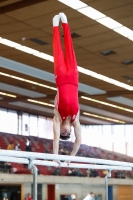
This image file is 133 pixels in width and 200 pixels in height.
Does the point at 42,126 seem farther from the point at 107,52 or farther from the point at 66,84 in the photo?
the point at 66,84

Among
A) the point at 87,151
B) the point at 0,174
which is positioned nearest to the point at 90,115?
the point at 87,151

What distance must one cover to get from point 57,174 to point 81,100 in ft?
22.7

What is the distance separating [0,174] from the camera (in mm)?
20688

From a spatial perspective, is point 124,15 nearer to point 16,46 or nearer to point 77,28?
point 77,28

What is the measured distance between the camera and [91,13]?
13484 millimetres

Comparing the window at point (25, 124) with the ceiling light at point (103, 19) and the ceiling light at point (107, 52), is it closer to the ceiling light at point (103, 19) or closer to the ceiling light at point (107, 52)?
the ceiling light at point (107, 52)

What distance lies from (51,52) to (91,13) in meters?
4.35

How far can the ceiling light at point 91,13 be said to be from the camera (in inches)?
518

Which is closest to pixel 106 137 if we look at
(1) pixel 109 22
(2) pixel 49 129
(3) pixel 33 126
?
(2) pixel 49 129

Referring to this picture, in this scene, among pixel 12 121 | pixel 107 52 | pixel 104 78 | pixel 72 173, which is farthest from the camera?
pixel 12 121

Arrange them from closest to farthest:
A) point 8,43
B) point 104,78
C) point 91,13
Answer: point 91,13
point 8,43
point 104,78

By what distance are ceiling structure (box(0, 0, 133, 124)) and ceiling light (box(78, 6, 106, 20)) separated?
161 millimetres

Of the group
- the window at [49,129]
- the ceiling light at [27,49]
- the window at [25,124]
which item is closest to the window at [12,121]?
the window at [25,124]

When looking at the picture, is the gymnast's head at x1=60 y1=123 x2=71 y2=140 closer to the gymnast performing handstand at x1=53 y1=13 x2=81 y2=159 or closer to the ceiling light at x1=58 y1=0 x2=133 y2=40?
the gymnast performing handstand at x1=53 y1=13 x2=81 y2=159
